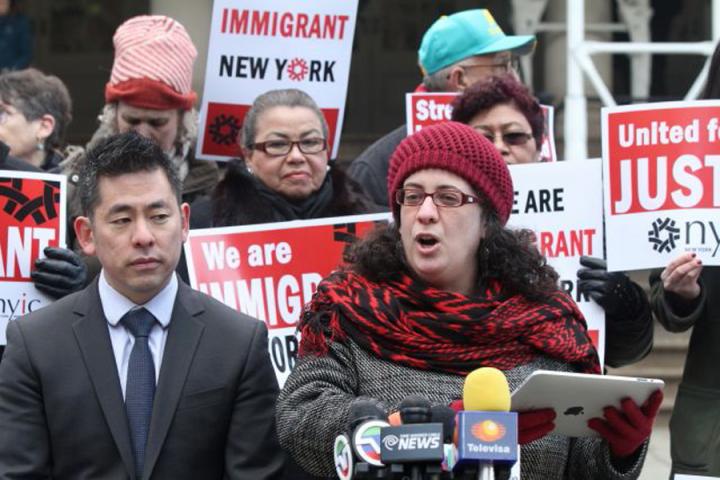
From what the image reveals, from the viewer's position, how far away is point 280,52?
805 cm

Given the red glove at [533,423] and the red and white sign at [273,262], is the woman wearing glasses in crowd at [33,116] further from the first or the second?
the red glove at [533,423]

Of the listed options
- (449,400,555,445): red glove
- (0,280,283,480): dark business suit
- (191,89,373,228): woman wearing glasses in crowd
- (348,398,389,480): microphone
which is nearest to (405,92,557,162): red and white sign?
(191,89,373,228): woman wearing glasses in crowd

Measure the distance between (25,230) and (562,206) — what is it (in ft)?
6.04

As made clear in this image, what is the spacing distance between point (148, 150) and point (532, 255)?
1.16 meters

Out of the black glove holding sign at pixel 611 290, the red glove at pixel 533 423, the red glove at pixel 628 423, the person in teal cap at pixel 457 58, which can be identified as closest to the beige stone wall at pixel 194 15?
the person in teal cap at pixel 457 58

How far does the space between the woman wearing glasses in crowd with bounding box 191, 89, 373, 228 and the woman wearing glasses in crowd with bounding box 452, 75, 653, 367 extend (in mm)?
495

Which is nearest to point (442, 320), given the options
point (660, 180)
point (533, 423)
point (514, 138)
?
point (533, 423)

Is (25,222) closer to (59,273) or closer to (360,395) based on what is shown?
(59,273)

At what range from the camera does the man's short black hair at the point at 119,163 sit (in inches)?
219

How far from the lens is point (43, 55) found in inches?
601

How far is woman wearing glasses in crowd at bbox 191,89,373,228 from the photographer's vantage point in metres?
6.67

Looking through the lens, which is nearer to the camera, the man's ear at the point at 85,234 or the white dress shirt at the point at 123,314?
the white dress shirt at the point at 123,314

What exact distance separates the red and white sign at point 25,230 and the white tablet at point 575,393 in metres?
2.03

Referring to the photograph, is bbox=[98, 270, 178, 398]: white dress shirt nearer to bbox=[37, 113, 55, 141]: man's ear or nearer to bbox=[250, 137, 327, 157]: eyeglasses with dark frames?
bbox=[250, 137, 327, 157]: eyeglasses with dark frames
